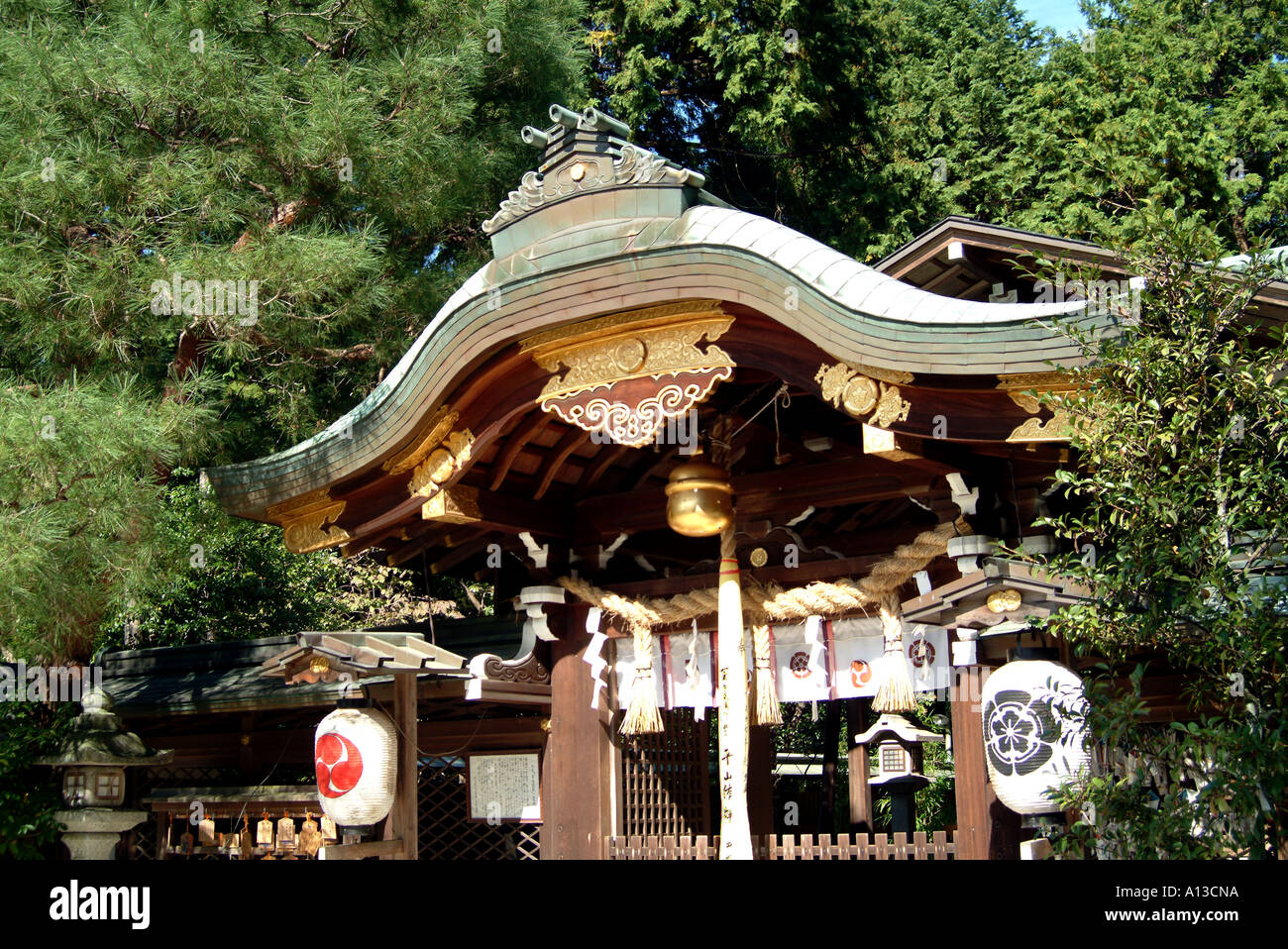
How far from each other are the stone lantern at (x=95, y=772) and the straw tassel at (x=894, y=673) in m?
5.49

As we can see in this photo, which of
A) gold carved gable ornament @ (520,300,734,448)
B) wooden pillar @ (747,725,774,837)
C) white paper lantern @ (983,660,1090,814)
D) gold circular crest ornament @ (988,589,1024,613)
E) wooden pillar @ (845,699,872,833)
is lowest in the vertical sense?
wooden pillar @ (845,699,872,833)

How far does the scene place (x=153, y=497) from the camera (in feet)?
29.0

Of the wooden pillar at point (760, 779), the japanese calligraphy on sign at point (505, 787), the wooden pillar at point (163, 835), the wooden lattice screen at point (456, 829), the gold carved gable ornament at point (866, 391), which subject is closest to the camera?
the gold carved gable ornament at point (866, 391)

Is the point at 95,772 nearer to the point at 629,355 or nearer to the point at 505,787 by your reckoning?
the point at 505,787

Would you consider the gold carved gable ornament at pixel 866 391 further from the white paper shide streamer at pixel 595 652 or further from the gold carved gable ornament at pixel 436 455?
the white paper shide streamer at pixel 595 652

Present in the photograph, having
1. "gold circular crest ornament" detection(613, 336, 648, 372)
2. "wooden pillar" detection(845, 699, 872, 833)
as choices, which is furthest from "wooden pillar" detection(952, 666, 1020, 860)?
"wooden pillar" detection(845, 699, 872, 833)

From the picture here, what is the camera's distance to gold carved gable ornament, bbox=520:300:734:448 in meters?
6.93

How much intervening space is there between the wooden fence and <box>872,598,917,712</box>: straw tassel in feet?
2.34

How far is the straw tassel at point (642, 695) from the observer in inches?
325

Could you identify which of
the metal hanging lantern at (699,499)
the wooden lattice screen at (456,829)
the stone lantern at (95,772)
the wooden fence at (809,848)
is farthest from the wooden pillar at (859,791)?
the stone lantern at (95,772)

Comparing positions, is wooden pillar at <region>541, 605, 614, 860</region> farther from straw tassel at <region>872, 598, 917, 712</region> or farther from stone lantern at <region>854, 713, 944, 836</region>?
stone lantern at <region>854, 713, 944, 836</region>

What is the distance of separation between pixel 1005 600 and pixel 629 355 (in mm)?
2615

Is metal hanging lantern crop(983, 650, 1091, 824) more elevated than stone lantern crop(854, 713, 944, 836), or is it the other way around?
metal hanging lantern crop(983, 650, 1091, 824)

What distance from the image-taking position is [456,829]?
975cm
